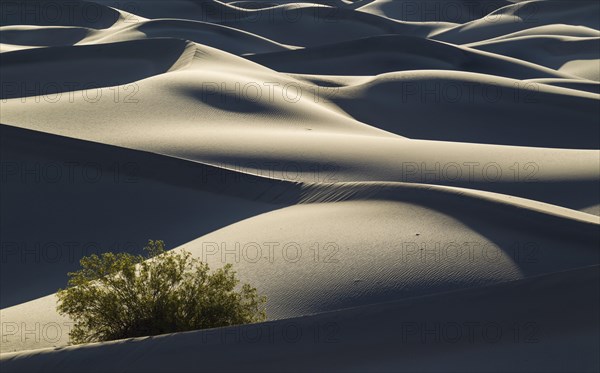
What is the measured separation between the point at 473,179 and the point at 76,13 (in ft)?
111

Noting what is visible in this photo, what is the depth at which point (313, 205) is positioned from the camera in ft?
34.9

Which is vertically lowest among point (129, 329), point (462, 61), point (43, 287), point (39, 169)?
point (129, 329)

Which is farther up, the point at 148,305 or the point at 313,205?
the point at 313,205

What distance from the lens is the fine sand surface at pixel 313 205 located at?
6988mm

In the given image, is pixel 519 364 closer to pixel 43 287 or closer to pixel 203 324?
pixel 203 324

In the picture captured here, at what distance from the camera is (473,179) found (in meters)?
12.3

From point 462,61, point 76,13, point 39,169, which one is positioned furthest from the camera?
point 76,13

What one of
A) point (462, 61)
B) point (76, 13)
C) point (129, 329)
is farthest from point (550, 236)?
point (76, 13)

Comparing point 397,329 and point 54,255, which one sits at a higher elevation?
point 54,255

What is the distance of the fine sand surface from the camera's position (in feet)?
22.9

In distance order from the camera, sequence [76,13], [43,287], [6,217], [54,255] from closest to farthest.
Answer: [43,287] < [54,255] < [6,217] < [76,13]

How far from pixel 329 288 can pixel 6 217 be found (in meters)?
5.31

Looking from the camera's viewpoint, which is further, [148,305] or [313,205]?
[313,205]

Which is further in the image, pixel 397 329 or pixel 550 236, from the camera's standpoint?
pixel 550 236
